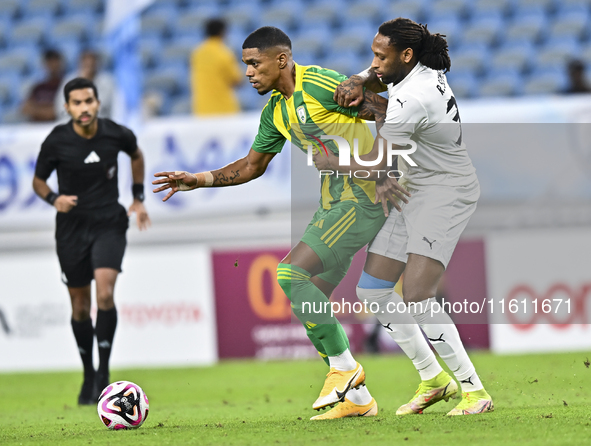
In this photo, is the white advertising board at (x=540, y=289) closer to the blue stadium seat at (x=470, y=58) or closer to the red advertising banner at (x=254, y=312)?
the red advertising banner at (x=254, y=312)

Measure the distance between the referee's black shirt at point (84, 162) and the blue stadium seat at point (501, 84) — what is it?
6886mm

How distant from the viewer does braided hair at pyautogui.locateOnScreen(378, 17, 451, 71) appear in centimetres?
507

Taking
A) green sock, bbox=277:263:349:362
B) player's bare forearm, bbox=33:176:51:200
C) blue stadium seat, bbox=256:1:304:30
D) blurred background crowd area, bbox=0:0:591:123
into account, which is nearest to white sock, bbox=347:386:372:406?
green sock, bbox=277:263:349:362

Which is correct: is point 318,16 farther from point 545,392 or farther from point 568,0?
point 545,392

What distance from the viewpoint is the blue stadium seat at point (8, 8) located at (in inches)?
570

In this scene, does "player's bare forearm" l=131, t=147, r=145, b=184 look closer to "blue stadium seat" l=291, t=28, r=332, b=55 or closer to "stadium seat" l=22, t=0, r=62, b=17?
"blue stadium seat" l=291, t=28, r=332, b=55

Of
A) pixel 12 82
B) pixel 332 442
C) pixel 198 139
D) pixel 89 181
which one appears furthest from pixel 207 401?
pixel 12 82

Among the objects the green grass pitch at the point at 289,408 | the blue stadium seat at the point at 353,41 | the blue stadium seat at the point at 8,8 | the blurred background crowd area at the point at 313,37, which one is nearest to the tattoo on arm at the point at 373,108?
the green grass pitch at the point at 289,408

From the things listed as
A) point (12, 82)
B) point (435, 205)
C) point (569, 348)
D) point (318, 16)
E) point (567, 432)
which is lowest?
point (569, 348)

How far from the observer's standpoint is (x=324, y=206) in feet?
17.8

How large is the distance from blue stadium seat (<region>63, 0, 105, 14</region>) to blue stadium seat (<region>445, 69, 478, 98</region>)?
5746 millimetres

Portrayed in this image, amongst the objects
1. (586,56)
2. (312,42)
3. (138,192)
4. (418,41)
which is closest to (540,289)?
(138,192)

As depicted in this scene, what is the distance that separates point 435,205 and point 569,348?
17.3 ft

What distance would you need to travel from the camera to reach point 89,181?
22.8 ft
